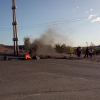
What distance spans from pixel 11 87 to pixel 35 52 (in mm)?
17289

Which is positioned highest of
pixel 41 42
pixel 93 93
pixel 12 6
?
pixel 12 6

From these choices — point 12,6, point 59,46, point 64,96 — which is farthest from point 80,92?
point 59,46

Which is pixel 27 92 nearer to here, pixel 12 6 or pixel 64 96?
pixel 64 96

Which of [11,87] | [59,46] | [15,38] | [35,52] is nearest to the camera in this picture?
[11,87]

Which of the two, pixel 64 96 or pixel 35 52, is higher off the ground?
pixel 35 52

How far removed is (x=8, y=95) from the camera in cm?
473

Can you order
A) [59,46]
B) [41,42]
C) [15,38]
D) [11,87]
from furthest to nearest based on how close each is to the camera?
[59,46], [15,38], [41,42], [11,87]

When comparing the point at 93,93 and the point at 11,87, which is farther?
the point at 11,87

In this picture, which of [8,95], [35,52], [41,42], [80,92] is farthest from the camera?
[41,42]

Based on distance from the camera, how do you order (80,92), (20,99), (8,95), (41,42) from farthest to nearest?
(41,42) → (80,92) → (8,95) → (20,99)

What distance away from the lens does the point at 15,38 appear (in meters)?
27.4

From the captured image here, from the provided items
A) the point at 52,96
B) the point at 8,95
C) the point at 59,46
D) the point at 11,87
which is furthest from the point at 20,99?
the point at 59,46

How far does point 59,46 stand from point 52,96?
3452 cm

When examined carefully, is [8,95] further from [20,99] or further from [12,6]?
[12,6]
